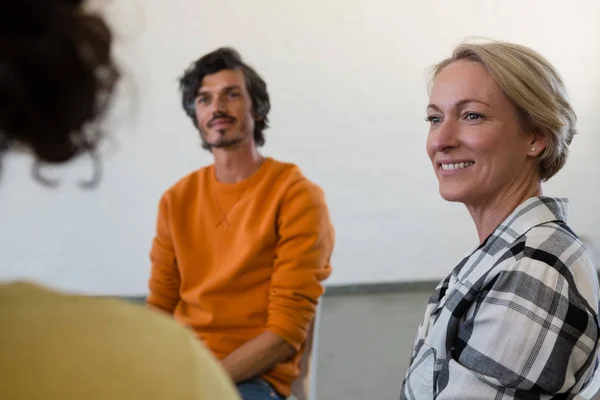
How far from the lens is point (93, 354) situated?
17.0 inches

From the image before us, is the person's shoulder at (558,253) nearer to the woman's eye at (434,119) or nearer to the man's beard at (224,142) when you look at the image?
the woman's eye at (434,119)

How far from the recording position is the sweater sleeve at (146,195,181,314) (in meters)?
1.77

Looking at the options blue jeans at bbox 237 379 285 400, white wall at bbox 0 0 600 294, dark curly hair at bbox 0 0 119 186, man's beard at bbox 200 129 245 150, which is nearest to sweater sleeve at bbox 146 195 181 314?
man's beard at bbox 200 129 245 150

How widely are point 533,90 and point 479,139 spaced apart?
0.45ft

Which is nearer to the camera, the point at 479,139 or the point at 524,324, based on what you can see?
the point at 524,324

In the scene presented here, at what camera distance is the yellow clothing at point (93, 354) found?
422 millimetres

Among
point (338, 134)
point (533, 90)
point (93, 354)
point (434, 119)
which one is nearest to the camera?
point (93, 354)

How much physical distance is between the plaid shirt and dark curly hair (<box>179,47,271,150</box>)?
2.86ft

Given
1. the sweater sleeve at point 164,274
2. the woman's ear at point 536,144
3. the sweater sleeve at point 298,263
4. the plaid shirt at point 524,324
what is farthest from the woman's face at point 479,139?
the sweater sleeve at point 164,274

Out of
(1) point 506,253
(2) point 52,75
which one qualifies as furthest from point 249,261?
(2) point 52,75

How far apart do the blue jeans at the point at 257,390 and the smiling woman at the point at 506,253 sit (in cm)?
40

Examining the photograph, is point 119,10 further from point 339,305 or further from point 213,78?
point 339,305

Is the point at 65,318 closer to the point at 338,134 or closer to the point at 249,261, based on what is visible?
the point at 249,261

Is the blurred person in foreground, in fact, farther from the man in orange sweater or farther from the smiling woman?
the man in orange sweater
